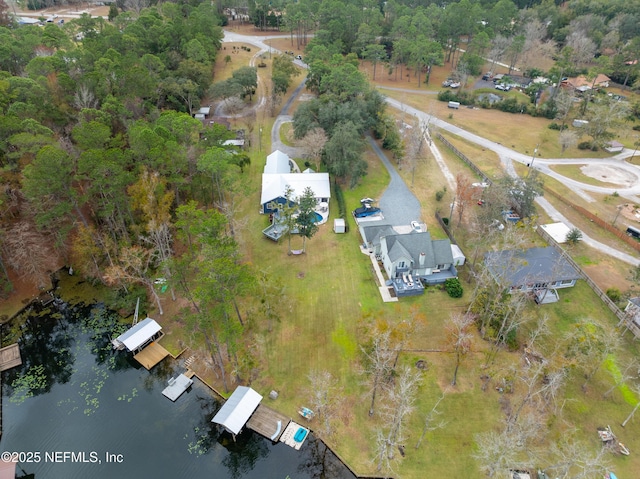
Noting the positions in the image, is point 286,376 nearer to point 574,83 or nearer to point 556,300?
point 556,300

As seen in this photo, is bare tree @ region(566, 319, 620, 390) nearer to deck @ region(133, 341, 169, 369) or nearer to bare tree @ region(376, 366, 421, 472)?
bare tree @ region(376, 366, 421, 472)

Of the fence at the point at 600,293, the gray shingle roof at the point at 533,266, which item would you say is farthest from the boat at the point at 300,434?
the fence at the point at 600,293

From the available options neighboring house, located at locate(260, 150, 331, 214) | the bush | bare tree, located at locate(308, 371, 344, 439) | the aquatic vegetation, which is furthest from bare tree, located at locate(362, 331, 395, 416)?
the aquatic vegetation

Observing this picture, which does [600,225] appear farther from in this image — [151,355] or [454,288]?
[151,355]

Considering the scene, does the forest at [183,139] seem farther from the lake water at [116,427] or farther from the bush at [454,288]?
the bush at [454,288]

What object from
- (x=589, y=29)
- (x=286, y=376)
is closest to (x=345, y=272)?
(x=286, y=376)

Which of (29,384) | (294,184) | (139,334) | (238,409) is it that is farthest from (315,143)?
(29,384)
